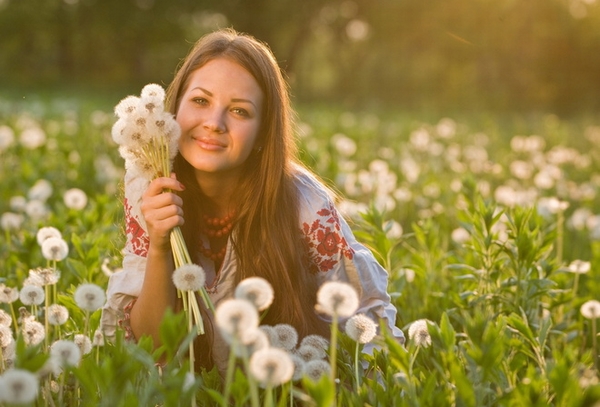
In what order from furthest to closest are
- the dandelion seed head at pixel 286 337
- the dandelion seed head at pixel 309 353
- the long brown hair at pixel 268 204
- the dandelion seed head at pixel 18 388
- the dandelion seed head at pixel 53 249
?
1. the long brown hair at pixel 268 204
2. the dandelion seed head at pixel 53 249
3. the dandelion seed head at pixel 309 353
4. the dandelion seed head at pixel 286 337
5. the dandelion seed head at pixel 18 388

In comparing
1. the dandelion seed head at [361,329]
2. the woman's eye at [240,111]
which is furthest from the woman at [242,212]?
the dandelion seed head at [361,329]

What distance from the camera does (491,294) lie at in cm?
342

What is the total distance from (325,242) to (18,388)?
1.86 metres

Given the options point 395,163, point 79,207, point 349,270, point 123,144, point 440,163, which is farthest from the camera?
point 440,163

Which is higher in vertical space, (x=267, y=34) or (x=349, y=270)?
(x=267, y=34)

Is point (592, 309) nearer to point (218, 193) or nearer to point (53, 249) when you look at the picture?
point (218, 193)

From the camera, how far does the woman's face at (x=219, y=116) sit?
3.05 metres

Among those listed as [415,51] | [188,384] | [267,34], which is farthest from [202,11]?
[188,384]

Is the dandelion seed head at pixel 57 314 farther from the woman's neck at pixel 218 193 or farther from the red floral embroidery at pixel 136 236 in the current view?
the woman's neck at pixel 218 193

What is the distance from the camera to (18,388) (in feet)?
5.21

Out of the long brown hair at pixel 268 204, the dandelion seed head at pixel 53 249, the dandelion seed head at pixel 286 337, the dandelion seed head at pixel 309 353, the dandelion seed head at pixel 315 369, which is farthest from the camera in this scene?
the long brown hair at pixel 268 204

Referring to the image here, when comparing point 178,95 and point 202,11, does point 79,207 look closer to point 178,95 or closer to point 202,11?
point 178,95

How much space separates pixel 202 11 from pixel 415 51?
19.5 meters

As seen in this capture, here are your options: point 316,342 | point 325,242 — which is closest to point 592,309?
point 325,242
